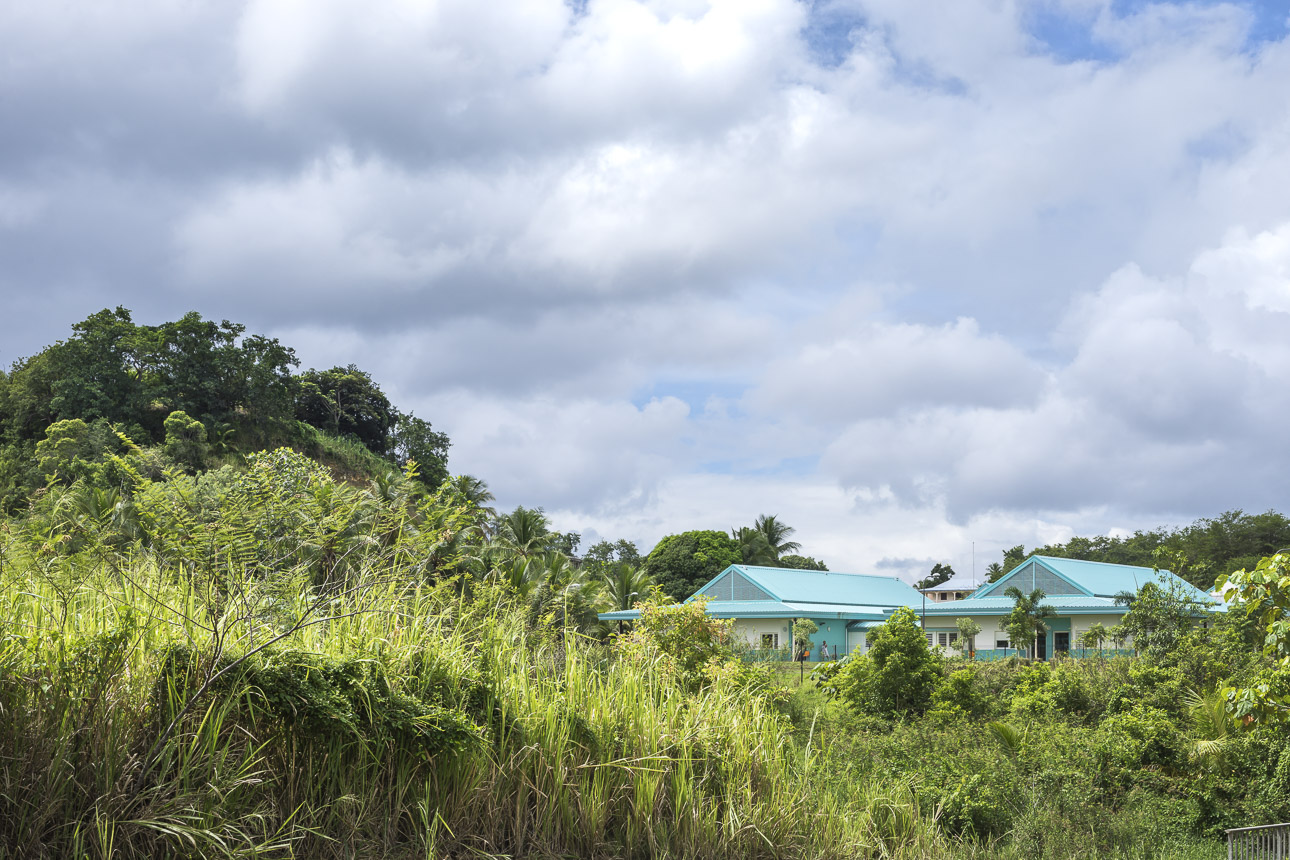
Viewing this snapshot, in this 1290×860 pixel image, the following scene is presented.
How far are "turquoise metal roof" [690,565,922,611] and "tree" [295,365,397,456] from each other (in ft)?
103

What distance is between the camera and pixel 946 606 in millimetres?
46688

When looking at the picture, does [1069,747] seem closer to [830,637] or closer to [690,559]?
[830,637]

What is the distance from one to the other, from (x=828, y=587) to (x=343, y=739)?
47.6 metres

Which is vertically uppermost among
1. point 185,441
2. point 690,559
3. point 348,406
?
point 348,406

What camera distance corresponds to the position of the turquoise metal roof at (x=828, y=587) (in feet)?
156

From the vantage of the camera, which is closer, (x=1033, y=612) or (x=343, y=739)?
(x=343, y=739)

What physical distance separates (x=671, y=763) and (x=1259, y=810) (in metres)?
10.00

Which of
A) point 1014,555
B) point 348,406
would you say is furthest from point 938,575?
point 348,406

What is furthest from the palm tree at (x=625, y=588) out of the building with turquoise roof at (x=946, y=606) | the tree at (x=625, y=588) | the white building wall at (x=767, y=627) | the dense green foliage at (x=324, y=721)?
the dense green foliage at (x=324, y=721)

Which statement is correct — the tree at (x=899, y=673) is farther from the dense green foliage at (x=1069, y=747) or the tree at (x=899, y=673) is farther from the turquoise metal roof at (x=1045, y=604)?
the turquoise metal roof at (x=1045, y=604)

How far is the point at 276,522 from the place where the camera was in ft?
23.4

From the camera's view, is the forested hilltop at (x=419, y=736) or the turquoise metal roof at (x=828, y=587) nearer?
the forested hilltop at (x=419, y=736)

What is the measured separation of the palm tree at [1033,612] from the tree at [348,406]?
44.2 meters

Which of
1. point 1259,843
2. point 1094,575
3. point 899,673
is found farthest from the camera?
point 1094,575
